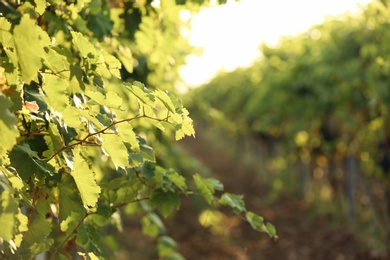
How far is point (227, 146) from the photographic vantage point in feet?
109

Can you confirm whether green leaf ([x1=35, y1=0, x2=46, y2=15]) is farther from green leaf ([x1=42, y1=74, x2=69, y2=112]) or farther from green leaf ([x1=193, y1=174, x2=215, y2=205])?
green leaf ([x1=193, y1=174, x2=215, y2=205])

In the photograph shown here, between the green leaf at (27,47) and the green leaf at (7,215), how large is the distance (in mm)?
292

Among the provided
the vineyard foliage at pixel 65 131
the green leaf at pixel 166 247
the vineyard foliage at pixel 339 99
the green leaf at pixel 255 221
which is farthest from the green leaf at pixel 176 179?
the vineyard foliage at pixel 339 99

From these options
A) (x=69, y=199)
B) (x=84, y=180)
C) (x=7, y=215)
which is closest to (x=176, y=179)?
(x=69, y=199)

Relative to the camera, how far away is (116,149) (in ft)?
5.66

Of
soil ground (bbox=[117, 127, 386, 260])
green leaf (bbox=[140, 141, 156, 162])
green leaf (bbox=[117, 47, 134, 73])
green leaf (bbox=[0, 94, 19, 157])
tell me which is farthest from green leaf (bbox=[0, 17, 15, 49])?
soil ground (bbox=[117, 127, 386, 260])

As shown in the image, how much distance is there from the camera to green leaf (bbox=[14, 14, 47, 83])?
138cm

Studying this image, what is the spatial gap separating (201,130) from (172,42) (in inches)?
1998

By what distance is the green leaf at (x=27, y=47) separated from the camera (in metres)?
1.38

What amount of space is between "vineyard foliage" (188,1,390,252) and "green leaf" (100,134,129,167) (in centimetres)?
321

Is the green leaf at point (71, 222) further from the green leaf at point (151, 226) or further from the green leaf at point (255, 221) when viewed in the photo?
the green leaf at point (151, 226)

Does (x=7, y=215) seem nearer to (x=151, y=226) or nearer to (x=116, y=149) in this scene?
(x=116, y=149)

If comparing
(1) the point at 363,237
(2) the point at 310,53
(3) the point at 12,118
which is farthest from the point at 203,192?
(2) the point at 310,53

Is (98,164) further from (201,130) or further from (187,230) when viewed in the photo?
(201,130)
